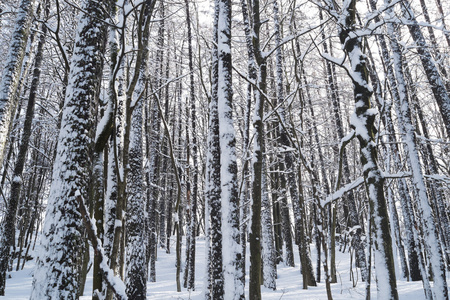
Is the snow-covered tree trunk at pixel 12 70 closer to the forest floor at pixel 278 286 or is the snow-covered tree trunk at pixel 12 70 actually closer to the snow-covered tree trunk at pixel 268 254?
the forest floor at pixel 278 286

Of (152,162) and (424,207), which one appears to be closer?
(424,207)

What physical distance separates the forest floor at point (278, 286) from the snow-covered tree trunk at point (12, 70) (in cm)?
469

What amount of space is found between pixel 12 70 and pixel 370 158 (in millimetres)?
7605

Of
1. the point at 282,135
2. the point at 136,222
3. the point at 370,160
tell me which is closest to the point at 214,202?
the point at 136,222

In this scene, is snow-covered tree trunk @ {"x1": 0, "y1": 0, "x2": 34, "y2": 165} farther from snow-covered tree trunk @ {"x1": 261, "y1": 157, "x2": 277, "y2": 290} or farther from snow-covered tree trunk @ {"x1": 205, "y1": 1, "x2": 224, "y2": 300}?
snow-covered tree trunk @ {"x1": 261, "y1": 157, "x2": 277, "y2": 290}

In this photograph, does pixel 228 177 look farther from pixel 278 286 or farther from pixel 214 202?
pixel 278 286

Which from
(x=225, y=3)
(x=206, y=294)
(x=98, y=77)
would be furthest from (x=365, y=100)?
(x=206, y=294)

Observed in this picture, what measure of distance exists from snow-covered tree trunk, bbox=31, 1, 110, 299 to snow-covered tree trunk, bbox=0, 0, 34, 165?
3.85m

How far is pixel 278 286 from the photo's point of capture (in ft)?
34.4

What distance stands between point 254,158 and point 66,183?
312 cm

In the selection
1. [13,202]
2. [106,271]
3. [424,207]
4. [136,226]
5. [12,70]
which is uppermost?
[12,70]

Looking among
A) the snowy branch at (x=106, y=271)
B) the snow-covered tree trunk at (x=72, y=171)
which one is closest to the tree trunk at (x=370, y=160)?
the snow-covered tree trunk at (x=72, y=171)

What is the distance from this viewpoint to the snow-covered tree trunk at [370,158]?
448 cm

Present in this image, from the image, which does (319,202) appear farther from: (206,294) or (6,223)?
(6,223)
